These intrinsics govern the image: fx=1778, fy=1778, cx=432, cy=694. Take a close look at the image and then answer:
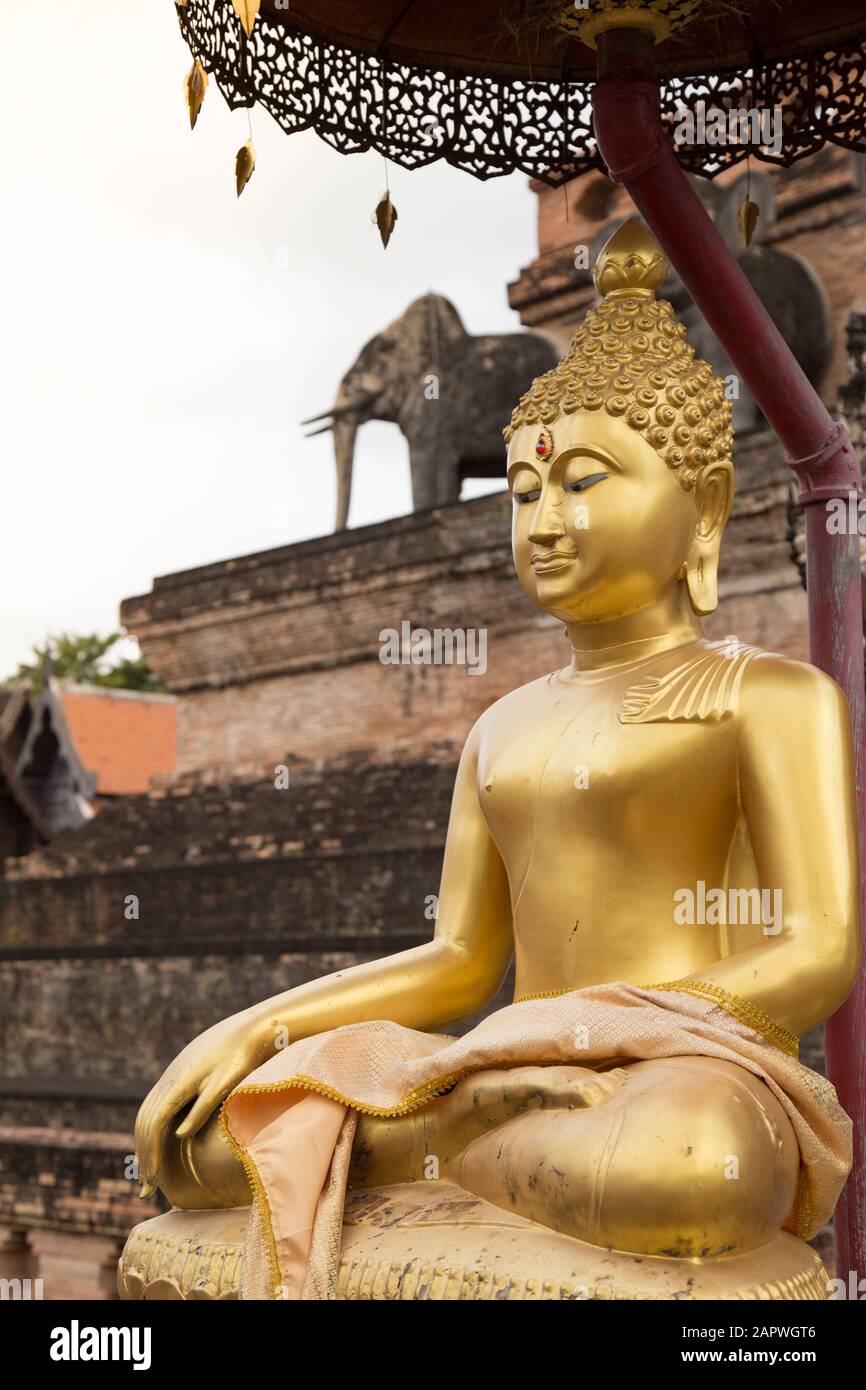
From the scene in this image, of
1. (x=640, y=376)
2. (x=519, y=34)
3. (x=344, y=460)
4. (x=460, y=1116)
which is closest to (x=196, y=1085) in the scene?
(x=460, y=1116)

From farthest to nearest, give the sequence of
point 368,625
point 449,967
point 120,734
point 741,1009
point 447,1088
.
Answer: point 120,734 < point 368,625 < point 449,967 < point 447,1088 < point 741,1009

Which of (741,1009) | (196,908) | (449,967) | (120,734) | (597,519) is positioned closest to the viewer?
(741,1009)

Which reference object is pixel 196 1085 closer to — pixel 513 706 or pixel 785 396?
pixel 513 706

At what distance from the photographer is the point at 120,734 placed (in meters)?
22.2

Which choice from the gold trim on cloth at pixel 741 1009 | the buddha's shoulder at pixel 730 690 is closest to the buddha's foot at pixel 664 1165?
the gold trim on cloth at pixel 741 1009

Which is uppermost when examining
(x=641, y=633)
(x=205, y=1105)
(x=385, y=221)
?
(x=385, y=221)

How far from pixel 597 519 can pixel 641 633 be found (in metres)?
0.27

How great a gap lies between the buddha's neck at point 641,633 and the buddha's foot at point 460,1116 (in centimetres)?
90

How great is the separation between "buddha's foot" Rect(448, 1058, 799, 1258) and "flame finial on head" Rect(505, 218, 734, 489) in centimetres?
123

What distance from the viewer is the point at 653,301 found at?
3645 mm

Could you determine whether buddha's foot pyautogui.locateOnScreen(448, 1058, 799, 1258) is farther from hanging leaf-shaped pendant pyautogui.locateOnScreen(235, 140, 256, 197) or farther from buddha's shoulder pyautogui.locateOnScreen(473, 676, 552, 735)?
hanging leaf-shaped pendant pyautogui.locateOnScreen(235, 140, 256, 197)

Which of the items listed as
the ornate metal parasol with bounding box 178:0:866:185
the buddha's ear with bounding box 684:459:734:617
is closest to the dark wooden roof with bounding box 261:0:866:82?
the ornate metal parasol with bounding box 178:0:866:185

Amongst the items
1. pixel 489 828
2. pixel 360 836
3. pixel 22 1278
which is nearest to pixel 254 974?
pixel 360 836
